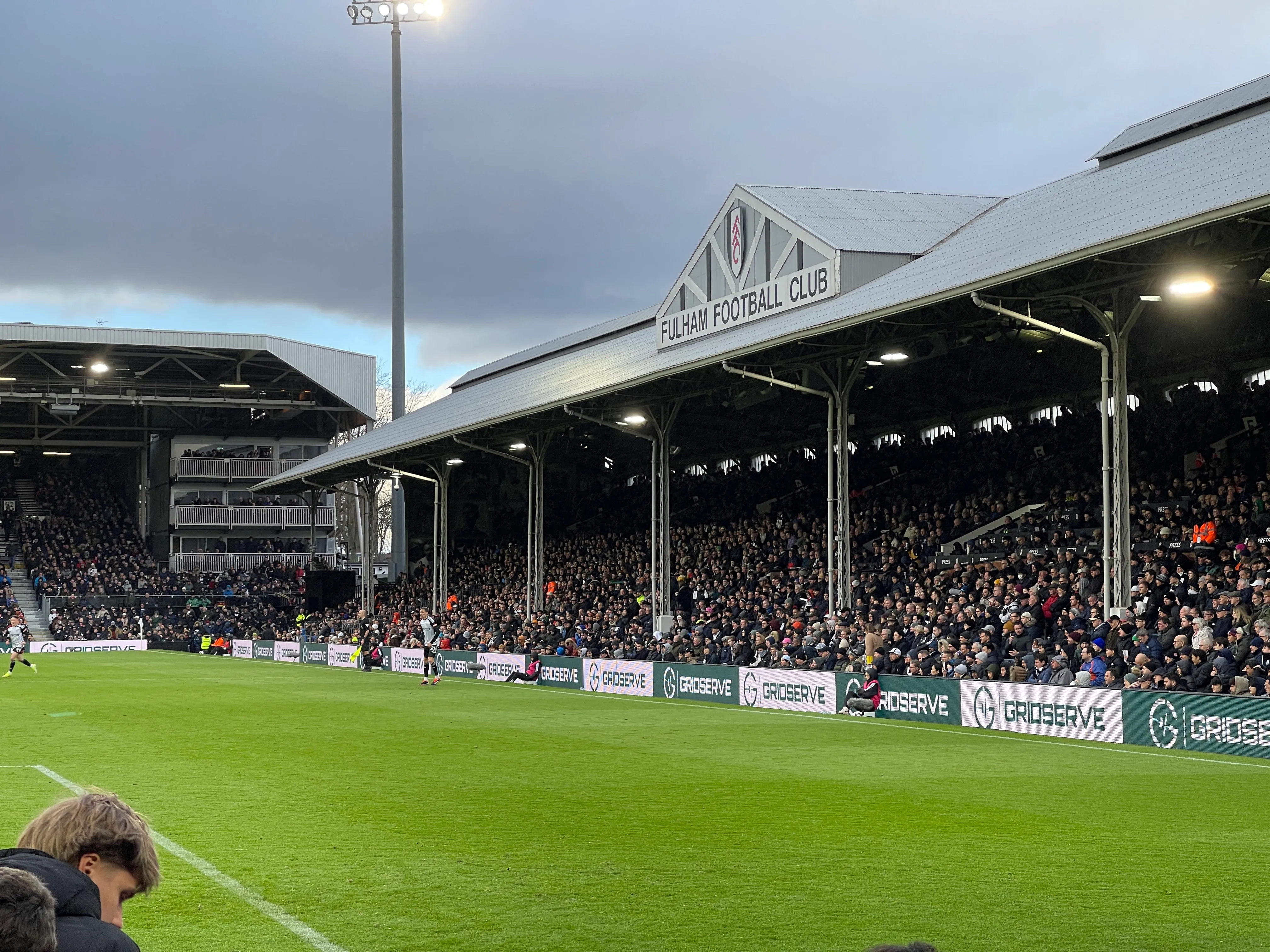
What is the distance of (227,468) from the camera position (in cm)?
7812

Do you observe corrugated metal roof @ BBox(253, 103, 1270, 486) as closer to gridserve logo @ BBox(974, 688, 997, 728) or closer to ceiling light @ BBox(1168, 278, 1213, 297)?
ceiling light @ BBox(1168, 278, 1213, 297)

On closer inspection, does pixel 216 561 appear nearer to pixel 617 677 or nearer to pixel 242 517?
pixel 242 517

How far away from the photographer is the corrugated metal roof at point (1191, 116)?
2957 centimetres

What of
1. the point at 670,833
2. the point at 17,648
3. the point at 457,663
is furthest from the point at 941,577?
the point at 17,648

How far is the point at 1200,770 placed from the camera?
17812mm

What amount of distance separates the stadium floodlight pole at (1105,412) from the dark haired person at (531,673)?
17.6 m

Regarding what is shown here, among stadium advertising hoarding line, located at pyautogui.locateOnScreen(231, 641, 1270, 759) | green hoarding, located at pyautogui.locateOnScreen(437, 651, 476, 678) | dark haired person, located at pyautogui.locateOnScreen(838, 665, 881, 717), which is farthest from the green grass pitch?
green hoarding, located at pyautogui.locateOnScreen(437, 651, 476, 678)

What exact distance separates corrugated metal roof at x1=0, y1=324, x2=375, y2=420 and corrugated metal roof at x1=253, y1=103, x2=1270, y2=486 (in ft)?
83.1

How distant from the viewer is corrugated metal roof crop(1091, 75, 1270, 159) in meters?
29.6

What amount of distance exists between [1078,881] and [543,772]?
842 cm

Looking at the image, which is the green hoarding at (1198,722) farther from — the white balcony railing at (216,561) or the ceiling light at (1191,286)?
the white balcony railing at (216,561)

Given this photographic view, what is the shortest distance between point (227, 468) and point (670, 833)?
6898 cm

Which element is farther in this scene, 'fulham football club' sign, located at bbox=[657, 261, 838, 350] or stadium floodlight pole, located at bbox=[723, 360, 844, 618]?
'fulham football club' sign, located at bbox=[657, 261, 838, 350]

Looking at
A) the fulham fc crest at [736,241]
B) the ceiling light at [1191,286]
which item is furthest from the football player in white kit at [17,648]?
the ceiling light at [1191,286]
